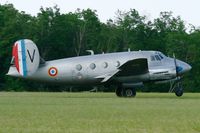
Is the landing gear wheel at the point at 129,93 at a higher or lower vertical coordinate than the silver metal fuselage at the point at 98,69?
lower

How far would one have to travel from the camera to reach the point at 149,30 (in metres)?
106

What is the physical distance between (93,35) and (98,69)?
57.9 meters

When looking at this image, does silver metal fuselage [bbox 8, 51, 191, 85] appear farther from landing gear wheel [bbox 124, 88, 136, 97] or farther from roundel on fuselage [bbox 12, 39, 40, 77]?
landing gear wheel [bbox 124, 88, 136, 97]

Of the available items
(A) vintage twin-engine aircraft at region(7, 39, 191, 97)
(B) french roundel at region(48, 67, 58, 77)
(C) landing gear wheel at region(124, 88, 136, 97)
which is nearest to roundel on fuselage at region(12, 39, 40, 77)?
(A) vintage twin-engine aircraft at region(7, 39, 191, 97)

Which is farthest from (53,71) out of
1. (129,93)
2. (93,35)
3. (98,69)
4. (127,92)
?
(93,35)

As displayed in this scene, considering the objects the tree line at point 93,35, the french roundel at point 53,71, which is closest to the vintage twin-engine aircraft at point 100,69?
the french roundel at point 53,71

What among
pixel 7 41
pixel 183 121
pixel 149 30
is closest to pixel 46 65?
pixel 183 121

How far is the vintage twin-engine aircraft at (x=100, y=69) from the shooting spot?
45000 mm

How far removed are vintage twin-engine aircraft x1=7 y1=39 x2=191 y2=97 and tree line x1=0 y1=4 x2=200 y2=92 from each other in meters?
41.2

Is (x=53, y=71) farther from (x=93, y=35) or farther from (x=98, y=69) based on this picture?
(x=93, y=35)

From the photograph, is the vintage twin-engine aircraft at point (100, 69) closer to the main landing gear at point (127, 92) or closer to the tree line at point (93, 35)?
the main landing gear at point (127, 92)

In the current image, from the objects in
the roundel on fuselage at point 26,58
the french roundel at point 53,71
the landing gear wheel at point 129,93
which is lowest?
the landing gear wheel at point 129,93

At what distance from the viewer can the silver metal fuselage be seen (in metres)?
45.0

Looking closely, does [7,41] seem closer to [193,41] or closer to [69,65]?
[193,41]
